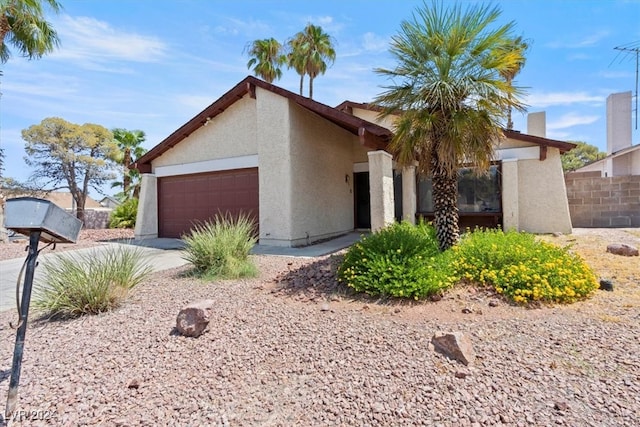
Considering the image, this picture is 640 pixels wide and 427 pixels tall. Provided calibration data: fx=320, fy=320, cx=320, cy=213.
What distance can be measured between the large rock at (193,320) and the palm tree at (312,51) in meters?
19.9

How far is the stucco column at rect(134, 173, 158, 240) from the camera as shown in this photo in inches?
513

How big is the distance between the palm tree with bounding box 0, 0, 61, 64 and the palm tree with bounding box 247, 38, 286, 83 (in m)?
11.2

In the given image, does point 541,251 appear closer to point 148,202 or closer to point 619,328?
point 619,328

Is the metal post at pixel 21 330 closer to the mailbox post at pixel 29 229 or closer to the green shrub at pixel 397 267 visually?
the mailbox post at pixel 29 229

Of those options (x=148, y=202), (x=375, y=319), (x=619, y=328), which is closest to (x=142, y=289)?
(x=375, y=319)

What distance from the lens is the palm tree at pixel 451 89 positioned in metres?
5.92

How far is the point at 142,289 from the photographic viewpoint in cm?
577

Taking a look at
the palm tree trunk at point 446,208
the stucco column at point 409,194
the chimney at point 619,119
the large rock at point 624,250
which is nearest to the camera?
the palm tree trunk at point 446,208

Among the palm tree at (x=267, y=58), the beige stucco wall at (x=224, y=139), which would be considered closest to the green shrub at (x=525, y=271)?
the beige stucco wall at (x=224, y=139)

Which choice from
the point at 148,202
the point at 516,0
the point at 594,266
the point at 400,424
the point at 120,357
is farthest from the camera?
the point at 148,202

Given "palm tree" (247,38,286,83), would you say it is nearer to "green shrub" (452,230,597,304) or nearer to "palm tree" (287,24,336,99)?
"palm tree" (287,24,336,99)

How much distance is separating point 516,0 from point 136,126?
22380mm

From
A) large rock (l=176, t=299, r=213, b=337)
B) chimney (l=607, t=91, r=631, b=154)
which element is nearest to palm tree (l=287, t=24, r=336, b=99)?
chimney (l=607, t=91, r=631, b=154)

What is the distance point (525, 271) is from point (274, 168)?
24.7 feet
